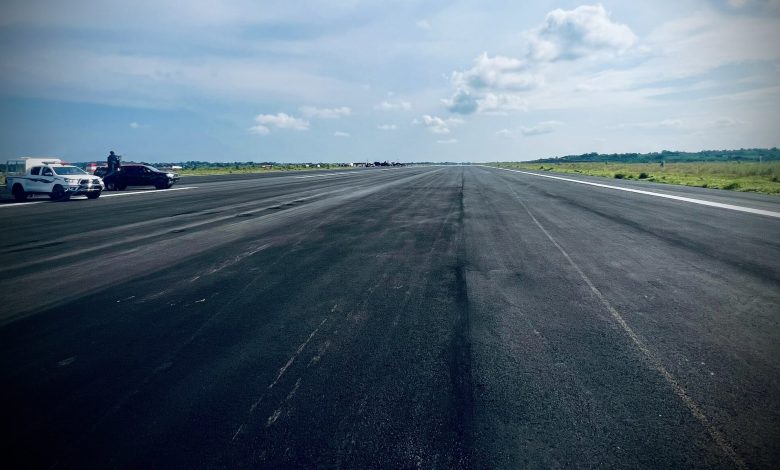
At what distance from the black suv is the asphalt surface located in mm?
22957

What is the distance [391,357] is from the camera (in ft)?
11.7

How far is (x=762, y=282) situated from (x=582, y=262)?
8.22ft

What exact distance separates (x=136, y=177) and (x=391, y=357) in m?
31.4

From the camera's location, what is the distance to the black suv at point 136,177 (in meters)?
27.9

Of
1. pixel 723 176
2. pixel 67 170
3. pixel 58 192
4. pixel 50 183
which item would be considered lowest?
pixel 58 192

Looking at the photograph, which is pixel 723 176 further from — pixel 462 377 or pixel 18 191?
pixel 18 191

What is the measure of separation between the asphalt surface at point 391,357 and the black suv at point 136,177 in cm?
2296

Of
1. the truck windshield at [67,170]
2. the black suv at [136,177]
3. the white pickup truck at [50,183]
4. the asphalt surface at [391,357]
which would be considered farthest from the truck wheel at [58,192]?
the asphalt surface at [391,357]

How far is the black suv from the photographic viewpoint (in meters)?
27.9

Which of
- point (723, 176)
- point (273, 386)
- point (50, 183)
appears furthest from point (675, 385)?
point (723, 176)

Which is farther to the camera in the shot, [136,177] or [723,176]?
[723,176]

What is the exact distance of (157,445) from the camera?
250 centimetres

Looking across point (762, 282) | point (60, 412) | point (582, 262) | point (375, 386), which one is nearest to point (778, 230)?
point (762, 282)

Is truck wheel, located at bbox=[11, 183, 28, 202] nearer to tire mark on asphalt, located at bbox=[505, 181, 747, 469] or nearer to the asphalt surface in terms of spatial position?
the asphalt surface
